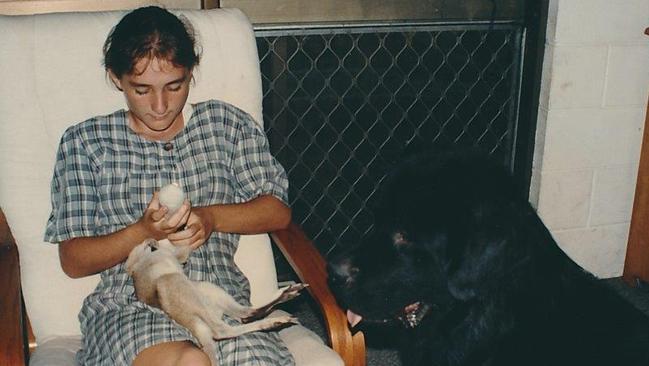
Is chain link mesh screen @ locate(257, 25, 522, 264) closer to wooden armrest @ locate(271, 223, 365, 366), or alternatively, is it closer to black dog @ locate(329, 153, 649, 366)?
black dog @ locate(329, 153, 649, 366)

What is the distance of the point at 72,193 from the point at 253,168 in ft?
1.39

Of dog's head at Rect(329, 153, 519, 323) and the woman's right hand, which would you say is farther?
the woman's right hand

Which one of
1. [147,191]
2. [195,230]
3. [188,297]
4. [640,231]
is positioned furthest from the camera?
[640,231]

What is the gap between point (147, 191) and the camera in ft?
5.51

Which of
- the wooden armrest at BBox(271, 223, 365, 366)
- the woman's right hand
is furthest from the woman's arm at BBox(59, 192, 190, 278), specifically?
the wooden armrest at BBox(271, 223, 365, 366)

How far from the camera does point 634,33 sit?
2.58 metres

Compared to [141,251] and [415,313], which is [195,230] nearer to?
[141,251]

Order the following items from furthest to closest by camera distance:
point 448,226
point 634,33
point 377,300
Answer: point 634,33 → point 377,300 → point 448,226

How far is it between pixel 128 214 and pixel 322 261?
1.50ft

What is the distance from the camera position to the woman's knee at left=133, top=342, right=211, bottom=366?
141cm

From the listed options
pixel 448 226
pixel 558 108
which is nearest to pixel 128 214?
pixel 448 226

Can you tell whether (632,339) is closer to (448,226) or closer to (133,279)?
(448,226)

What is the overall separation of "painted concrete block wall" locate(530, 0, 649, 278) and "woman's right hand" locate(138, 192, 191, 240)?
5.21 feet

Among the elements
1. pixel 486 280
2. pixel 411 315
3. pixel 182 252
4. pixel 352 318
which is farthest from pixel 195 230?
pixel 486 280
